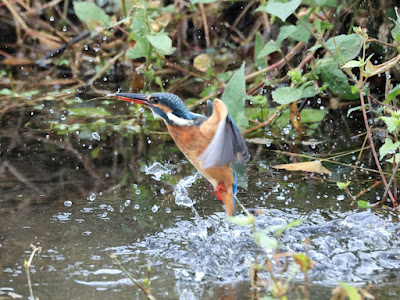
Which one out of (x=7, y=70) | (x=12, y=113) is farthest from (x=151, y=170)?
(x=7, y=70)

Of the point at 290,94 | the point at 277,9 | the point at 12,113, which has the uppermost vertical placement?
the point at 277,9

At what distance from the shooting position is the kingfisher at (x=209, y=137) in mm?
2621

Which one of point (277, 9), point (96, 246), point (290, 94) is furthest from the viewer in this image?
point (290, 94)

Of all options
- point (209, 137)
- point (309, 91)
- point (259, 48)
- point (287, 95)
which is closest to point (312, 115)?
point (309, 91)

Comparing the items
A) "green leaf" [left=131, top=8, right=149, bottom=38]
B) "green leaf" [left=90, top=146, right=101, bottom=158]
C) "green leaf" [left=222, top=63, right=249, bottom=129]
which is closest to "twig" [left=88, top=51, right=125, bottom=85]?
"green leaf" [left=131, top=8, right=149, bottom=38]

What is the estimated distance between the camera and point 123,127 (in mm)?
4469

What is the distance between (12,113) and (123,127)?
836 mm

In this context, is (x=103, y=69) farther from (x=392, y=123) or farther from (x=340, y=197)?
(x=392, y=123)

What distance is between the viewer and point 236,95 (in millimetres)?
3699

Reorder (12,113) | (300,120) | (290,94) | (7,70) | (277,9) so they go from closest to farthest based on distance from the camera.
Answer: (277,9)
(290,94)
(300,120)
(12,113)
(7,70)

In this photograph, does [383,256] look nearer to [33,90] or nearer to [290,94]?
[290,94]

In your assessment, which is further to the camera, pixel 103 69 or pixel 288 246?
pixel 103 69

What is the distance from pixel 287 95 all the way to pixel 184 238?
119 centimetres

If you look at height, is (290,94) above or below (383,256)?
above
